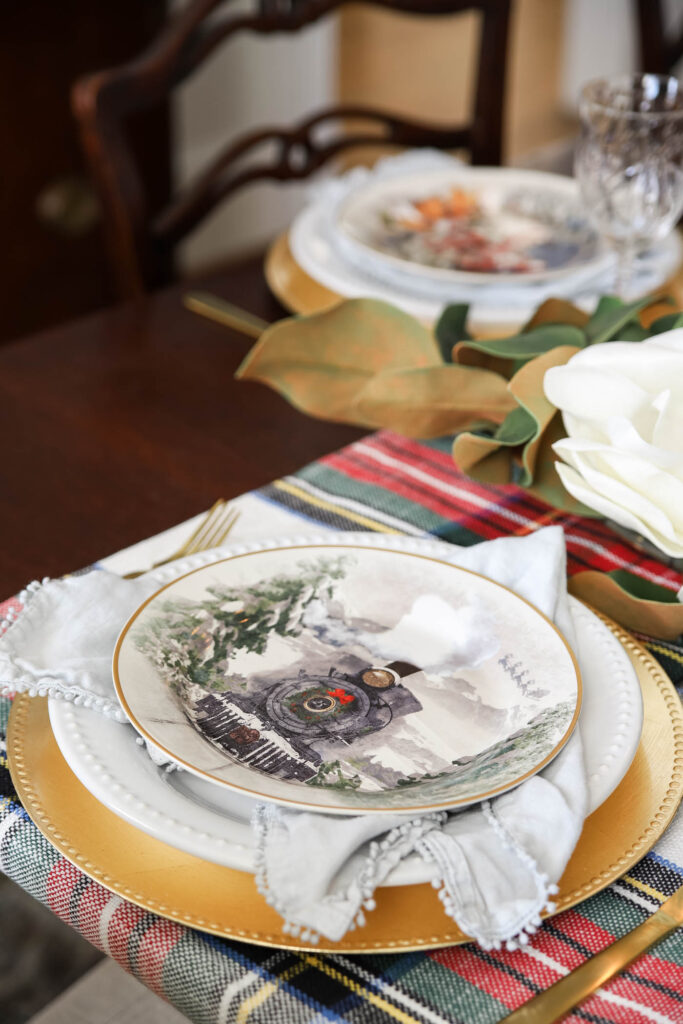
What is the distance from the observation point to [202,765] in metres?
0.40

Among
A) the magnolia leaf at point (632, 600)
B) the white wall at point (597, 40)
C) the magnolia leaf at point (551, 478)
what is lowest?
the white wall at point (597, 40)

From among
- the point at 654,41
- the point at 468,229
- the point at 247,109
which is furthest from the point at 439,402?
the point at 247,109

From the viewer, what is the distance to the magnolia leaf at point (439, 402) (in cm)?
62

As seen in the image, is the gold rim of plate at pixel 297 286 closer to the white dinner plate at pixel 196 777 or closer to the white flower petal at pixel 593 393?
the white flower petal at pixel 593 393

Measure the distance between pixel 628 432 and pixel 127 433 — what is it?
0.37m

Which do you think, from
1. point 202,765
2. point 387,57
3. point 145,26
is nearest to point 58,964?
point 202,765

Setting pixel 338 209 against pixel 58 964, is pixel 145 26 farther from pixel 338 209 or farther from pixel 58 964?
pixel 58 964

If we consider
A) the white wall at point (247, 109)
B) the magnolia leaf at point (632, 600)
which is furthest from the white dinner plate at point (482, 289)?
the white wall at point (247, 109)

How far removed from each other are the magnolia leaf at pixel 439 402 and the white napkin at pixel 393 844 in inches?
9.3

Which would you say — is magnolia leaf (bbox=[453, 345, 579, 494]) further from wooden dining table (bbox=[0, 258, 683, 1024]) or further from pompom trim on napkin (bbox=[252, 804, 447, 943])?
pompom trim on napkin (bbox=[252, 804, 447, 943])

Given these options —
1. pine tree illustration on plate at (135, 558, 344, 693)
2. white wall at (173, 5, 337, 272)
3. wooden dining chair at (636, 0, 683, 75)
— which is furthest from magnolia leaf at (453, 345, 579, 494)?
white wall at (173, 5, 337, 272)

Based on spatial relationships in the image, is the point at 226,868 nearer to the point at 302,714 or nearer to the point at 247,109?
the point at 302,714

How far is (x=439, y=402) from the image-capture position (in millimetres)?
631

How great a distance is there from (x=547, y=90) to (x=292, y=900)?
4.25 m
